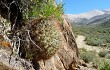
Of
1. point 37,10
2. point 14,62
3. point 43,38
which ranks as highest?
point 37,10

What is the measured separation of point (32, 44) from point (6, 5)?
1306mm

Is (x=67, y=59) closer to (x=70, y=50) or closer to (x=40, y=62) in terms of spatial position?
(x=70, y=50)

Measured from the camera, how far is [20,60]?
656 cm

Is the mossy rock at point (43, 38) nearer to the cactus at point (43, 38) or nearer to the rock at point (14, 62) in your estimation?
the cactus at point (43, 38)

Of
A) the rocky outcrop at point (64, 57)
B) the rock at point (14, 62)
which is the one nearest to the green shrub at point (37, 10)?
the rock at point (14, 62)

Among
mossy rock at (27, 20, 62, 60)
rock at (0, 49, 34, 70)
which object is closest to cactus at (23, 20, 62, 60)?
mossy rock at (27, 20, 62, 60)

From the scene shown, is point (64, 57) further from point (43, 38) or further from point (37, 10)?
point (37, 10)

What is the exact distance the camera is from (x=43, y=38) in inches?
276

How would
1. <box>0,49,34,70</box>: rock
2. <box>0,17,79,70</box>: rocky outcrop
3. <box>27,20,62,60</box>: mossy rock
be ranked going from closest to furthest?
<box>0,49,34,70</box>: rock, <box>27,20,62,60</box>: mossy rock, <box>0,17,79,70</box>: rocky outcrop

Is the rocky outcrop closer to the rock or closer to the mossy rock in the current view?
the rock

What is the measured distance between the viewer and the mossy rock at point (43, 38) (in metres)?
7.01

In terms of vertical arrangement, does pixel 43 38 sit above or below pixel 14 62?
above

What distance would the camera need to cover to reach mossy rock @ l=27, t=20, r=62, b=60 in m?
7.01

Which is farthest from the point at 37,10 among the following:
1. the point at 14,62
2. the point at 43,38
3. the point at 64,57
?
the point at 64,57
